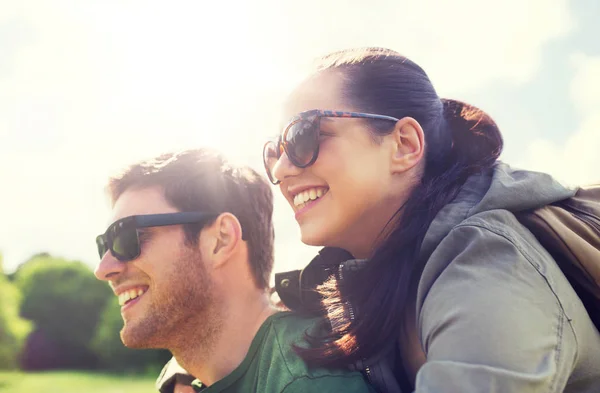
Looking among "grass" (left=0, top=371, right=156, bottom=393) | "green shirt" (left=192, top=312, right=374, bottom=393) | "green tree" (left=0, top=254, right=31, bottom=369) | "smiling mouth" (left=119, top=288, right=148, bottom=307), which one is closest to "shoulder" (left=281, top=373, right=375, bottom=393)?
"green shirt" (left=192, top=312, right=374, bottom=393)

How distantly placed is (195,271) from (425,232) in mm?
1619

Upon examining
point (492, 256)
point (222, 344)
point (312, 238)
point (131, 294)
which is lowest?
point (222, 344)

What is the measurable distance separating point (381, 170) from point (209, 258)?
1414 millimetres

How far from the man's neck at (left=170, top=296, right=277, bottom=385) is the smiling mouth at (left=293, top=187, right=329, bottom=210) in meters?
0.92

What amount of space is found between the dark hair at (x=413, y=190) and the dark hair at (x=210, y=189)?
0.99 meters

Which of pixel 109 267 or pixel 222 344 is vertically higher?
pixel 109 267

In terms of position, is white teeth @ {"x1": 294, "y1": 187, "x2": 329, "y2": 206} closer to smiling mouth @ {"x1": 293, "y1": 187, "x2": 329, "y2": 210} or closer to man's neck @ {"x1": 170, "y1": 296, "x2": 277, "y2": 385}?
smiling mouth @ {"x1": 293, "y1": 187, "x2": 329, "y2": 210}

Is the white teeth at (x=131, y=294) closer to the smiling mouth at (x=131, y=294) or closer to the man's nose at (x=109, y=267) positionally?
the smiling mouth at (x=131, y=294)

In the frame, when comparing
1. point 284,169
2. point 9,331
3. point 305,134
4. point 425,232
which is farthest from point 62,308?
point 425,232

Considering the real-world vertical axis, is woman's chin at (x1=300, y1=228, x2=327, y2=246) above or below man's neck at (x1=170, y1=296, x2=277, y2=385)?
above

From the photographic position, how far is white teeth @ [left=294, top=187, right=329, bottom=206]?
2904 millimetres

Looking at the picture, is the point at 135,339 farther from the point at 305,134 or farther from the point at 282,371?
the point at 305,134

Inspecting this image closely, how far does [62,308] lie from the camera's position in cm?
4897

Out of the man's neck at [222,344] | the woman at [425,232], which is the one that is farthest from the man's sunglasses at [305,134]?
the man's neck at [222,344]
